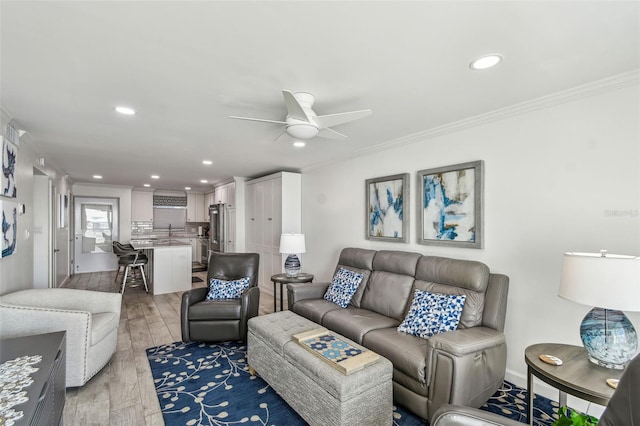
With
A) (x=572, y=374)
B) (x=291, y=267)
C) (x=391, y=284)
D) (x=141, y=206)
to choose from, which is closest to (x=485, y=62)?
(x=572, y=374)

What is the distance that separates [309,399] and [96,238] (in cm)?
844

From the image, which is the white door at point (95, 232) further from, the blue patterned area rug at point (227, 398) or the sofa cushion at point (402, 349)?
the sofa cushion at point (402, 349)

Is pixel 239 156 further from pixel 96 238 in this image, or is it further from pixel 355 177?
pixel 96 238

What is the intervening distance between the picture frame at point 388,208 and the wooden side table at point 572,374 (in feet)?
5.90

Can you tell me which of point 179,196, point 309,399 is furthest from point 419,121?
point 179,196

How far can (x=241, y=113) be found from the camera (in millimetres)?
2670

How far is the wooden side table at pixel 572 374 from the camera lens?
4.75 feet

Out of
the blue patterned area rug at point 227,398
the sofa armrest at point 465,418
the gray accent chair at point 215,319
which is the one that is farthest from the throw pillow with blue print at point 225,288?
the sofa armrest at point 465,418

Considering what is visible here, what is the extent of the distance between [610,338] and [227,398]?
99.3 inches

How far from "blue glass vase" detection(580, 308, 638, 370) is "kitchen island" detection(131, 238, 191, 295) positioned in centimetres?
598

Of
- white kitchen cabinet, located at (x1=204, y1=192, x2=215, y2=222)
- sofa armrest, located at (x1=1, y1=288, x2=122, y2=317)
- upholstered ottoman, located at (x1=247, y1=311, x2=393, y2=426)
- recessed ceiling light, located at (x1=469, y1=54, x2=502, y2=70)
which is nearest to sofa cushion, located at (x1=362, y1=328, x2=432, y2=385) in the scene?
upholstered ottoman, located at (x1=247, y1=311, x2=393, y2=426)

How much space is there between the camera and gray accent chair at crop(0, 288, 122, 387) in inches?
90.4

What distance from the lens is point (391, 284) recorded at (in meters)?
3.16

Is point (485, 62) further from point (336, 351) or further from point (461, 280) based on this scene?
point (336, 351)
